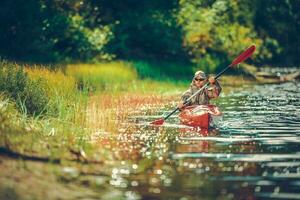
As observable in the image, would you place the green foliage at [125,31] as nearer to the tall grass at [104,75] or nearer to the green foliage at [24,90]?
the tall grass at [104,75]

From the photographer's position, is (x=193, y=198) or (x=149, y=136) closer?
(x=193, y=198)

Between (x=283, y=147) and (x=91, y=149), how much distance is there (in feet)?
12.7

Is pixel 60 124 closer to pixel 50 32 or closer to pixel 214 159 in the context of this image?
pixel 214 159

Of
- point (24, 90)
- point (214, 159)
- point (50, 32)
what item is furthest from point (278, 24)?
point (214, 159)

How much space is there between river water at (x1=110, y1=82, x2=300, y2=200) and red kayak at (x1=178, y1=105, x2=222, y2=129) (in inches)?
10.7

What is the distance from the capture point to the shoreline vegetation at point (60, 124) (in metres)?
10.1

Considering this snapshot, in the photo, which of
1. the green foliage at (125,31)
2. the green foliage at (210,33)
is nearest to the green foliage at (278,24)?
the green foliage at (125,31)

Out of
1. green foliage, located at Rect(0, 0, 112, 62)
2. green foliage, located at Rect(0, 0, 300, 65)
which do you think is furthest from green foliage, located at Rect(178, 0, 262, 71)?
green foliage, located at Rect(0, 0, 112, 62)

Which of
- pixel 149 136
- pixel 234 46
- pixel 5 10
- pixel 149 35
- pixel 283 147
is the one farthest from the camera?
pixel 234 46

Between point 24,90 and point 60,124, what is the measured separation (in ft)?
6.16

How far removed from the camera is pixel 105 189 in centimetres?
983

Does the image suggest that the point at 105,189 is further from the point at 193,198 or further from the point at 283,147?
the point at 283,147

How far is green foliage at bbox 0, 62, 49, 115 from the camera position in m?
16.1

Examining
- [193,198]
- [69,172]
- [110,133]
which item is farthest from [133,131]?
[193,198]
